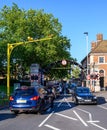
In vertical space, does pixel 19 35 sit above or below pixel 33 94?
above

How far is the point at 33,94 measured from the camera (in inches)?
960

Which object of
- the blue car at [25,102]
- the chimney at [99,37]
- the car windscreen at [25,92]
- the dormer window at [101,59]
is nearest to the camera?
the blue car at [25,102]

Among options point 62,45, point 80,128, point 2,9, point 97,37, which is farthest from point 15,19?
point 80,128

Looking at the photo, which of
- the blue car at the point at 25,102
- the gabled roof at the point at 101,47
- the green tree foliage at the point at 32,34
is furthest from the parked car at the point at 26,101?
the gabled roof at the point at 101,47

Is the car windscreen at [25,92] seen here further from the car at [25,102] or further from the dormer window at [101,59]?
the dormer window at [101,59]

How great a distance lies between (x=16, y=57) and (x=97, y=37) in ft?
120

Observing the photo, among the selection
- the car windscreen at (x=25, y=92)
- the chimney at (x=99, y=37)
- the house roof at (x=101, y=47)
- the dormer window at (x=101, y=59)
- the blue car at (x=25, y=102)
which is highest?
the chimney at (x=99, y=37)

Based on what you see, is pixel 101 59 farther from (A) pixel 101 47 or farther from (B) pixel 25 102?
(B) pixel 25 102

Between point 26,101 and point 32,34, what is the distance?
5025 cm

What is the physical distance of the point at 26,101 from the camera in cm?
2398

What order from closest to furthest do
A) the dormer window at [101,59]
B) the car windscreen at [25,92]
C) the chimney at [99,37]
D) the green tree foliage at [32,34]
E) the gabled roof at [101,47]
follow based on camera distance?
the car windscreen at [25,92], the green tree foliage at [32,34], the dormer window at [101,59], the gabled roof at [101,47], the chimney at [99,37]

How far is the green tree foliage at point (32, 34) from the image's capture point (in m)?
71.4

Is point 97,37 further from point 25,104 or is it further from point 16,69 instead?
point 25,104

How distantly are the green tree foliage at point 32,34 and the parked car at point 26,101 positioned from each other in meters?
43.6
